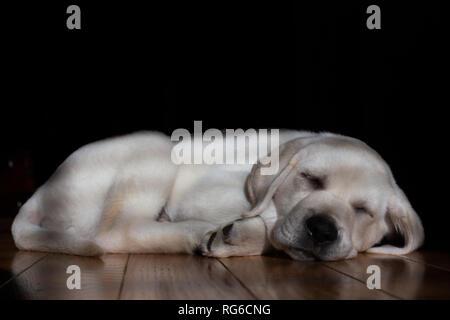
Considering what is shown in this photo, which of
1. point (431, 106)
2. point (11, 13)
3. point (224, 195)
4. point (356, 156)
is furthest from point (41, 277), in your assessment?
point (11, 13)

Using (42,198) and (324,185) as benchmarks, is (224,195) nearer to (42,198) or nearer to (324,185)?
(324,185)

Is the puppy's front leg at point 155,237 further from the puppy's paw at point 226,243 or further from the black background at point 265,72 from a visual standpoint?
the black background at point 265,72

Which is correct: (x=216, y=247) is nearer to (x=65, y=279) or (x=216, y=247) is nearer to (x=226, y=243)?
(x=226, y=243)

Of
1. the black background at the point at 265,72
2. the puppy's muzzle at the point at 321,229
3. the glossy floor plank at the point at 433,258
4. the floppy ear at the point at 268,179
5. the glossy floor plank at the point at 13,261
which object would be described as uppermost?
the black background at the point at 265,72

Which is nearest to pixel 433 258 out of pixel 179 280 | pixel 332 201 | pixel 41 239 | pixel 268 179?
pixel 332 201

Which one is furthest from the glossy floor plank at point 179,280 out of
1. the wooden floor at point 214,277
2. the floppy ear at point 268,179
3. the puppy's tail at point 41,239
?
the floppy ear at point 268,179

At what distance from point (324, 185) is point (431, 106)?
1.22 metres

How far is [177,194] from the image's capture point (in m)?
2.91

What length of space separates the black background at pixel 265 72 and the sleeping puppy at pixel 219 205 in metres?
0.84

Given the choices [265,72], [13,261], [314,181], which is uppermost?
[265,72]

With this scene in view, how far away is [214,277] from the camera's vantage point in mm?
1965

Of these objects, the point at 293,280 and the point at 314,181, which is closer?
the point at 293,280

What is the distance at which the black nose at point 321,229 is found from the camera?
2.36 metres

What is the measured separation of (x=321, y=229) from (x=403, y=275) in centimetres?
38
